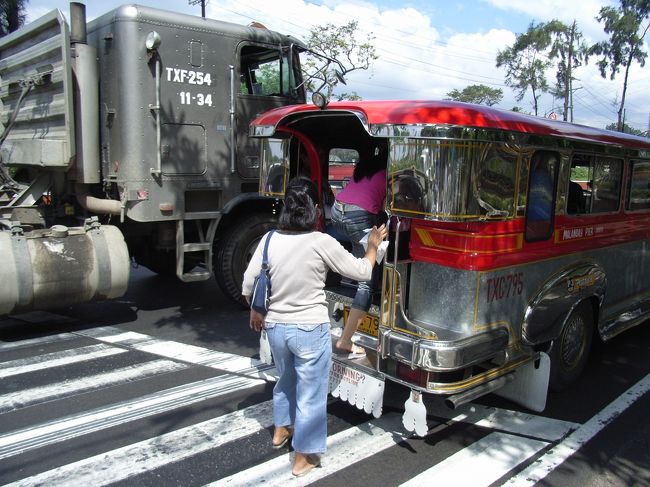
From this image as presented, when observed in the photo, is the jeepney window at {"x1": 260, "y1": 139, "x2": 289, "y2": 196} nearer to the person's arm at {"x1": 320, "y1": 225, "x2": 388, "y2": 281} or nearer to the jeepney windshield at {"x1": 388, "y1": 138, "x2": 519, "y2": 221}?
the jeepney windshield at {"x1": 388, "y1": 138, "x2": 519, "y2": 221}

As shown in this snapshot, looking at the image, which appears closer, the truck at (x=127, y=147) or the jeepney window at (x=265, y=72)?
the truck at (x=127, y=147)

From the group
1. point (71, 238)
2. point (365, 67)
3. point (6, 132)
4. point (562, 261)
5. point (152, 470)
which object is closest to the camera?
point (152, 470)

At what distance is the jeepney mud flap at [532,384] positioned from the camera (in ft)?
13.3

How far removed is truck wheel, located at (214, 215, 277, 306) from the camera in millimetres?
6652

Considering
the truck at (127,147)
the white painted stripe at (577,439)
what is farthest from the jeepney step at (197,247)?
the white painted stripe at (577,439)

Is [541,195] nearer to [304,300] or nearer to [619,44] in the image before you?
[304,300]

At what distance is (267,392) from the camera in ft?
15.0

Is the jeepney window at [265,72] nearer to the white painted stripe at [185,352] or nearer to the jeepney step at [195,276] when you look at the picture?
the jeepney step at [195,276]

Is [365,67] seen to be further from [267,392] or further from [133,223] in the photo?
[267,392]

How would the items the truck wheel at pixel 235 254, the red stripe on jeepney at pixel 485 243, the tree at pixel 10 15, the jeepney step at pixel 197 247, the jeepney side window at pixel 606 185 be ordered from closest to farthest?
the red stripe on jeepney at pixel 485 243, the jeepney side window at pixel 606 185, the jeepney step at pixel 197 247, the truck wheel at pixel 235 254, the tree at pixel 10 15

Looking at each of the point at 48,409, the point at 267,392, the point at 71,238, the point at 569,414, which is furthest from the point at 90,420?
the point at 569,414

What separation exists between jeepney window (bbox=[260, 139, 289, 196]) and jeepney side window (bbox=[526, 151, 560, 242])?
7.14 feet

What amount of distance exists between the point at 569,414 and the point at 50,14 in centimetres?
637

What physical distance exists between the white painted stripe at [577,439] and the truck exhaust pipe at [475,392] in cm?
51
